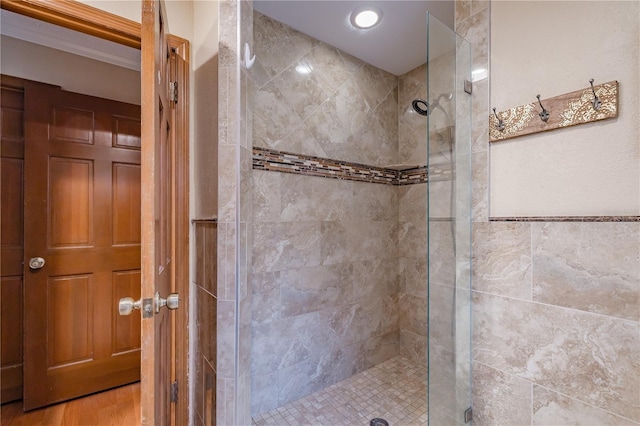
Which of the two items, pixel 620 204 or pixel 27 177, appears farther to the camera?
pixel 27 177

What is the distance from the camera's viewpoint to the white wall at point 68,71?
1.91 m

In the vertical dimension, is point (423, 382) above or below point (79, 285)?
below

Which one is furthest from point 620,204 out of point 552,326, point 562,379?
point 562,379

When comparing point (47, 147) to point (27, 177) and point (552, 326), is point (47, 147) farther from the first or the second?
point (552, 326)

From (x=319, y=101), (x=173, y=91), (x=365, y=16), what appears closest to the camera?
(x=173, y=91)

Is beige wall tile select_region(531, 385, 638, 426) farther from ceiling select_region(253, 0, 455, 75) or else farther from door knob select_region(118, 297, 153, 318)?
ceiling select_region(253, 0, 455, 75)

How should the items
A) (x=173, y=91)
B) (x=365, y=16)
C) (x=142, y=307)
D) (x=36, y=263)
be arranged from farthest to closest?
(x=36, y=263) < (x=365, y=16) < (x=173, y=91) < (x=142, y=307)

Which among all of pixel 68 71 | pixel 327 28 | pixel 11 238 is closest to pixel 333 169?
pixel 327 28

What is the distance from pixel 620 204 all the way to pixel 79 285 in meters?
2.96

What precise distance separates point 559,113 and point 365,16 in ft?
4.24

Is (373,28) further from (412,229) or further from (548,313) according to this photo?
(548,313)

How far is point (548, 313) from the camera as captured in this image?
3.50 feet

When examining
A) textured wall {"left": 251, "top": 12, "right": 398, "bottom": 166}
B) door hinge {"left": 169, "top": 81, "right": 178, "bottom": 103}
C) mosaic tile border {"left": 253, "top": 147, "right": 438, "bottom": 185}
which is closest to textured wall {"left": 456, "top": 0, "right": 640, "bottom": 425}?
mosaic tile border {"left": 253, "top": 147, "right": 438, "bottom": 185}

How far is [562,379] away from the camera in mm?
1023
